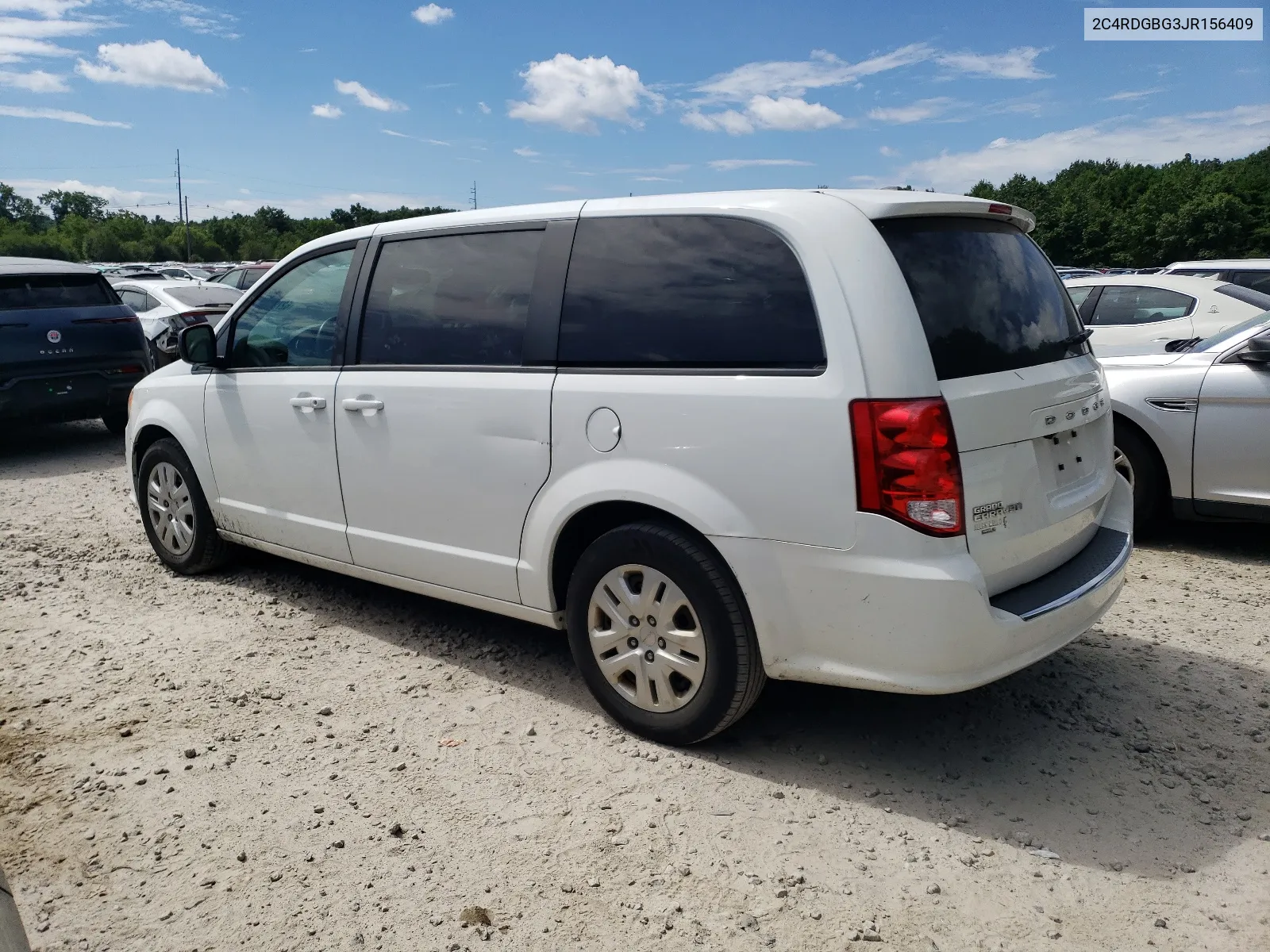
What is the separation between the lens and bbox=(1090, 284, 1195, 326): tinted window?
29.7 feet

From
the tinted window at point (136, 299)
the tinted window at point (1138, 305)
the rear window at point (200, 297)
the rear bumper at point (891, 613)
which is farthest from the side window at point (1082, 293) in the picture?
the tinted window at point (136, 299)

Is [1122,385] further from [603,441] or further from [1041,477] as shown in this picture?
[603,441]

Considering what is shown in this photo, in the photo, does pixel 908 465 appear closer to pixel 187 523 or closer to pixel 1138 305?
pixel 187 523

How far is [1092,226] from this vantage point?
99438 millimetres

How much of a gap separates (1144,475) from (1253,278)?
6.40 m

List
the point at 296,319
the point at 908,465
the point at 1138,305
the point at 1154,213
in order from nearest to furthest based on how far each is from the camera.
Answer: the point at 908,465, the point at 296,319, the point at 1138,305, the point at 1154,213

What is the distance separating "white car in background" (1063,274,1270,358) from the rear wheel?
8.28ft

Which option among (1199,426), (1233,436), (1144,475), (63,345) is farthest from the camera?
(63,345)

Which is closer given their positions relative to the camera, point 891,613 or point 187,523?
point 891,613

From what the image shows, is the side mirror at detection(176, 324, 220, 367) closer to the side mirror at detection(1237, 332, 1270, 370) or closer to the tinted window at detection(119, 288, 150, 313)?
the side mirror at detection(1237, 332, 1270, 370)

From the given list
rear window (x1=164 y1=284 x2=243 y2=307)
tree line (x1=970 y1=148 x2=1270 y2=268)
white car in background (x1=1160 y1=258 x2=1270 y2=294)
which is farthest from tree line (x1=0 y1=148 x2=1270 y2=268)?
white car in background (x1=1160 y1=258 x2=1270 y2=294)

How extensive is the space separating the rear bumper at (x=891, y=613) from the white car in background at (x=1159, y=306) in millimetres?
6014

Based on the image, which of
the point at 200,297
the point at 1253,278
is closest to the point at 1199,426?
the point at 1253,278

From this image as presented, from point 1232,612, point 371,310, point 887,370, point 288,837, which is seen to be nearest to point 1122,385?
point 1232,612
